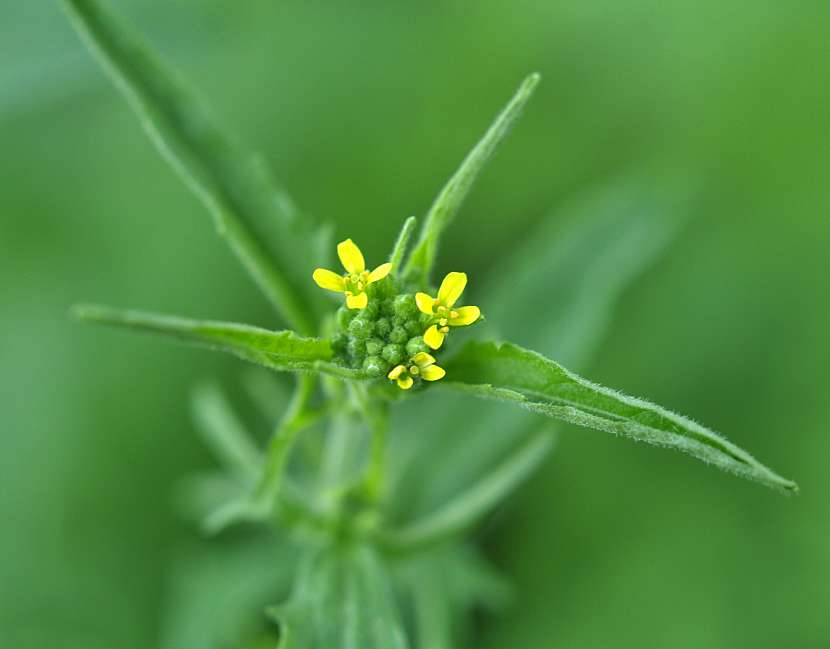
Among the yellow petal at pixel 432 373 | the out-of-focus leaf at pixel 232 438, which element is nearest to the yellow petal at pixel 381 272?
the yellow petal at pixel 432 373

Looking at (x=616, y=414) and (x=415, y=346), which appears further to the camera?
(x=415, y=346)

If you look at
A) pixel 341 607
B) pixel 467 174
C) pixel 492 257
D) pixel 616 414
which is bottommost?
pixel 616 414

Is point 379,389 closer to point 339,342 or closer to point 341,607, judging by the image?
point 339,342

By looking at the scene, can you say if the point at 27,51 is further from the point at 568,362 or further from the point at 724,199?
the point at 724,199

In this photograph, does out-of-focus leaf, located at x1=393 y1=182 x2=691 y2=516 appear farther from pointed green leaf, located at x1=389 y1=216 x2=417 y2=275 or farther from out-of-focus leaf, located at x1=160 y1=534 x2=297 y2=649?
pointed green leaf, located at x1=389 y1=216 x2=417 y2=275

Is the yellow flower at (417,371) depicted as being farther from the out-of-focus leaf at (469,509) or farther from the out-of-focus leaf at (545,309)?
the out-of-focus leaf at (545,309)

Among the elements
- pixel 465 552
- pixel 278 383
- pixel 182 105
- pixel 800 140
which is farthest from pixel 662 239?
pixel 182 105

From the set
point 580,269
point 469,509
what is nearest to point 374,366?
point 469,509
